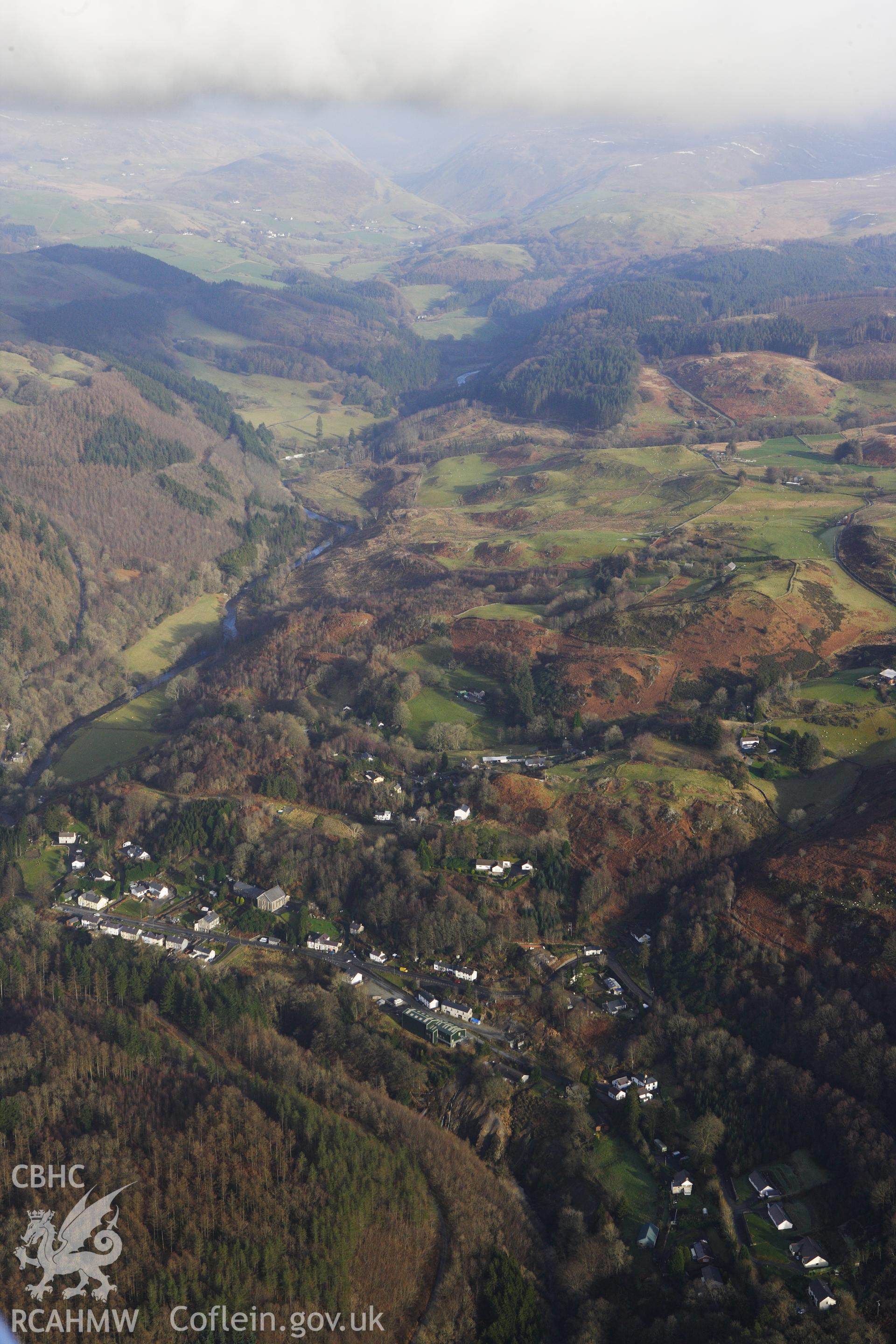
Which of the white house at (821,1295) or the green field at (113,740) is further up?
the white house at (821,1295)

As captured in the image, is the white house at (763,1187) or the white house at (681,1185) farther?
the white house at (681,1185)

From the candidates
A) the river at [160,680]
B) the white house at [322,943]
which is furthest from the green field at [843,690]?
the river at [160,680]

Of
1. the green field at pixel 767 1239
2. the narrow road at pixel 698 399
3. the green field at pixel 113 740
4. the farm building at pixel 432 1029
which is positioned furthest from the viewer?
the narrow road at pixel 698 399

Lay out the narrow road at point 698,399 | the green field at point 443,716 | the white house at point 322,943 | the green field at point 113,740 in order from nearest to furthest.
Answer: the white house at point 322,943 → the green field at point 443,716 → the green field at point 113,740 → the narrow road at point 698,399

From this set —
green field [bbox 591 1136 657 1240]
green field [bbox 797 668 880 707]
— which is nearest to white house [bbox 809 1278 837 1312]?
green field [bbox 591 1136 657 1240]

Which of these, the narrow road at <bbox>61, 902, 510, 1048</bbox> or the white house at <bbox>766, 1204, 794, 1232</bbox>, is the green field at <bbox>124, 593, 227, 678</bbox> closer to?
the narrow road at <bbox>61, 902, 510, 1048</bbox>

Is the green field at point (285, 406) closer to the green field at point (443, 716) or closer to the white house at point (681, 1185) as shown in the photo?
the green field at point (443, 716)

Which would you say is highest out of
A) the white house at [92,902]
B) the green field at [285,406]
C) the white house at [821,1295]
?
the green field at [285,406]
